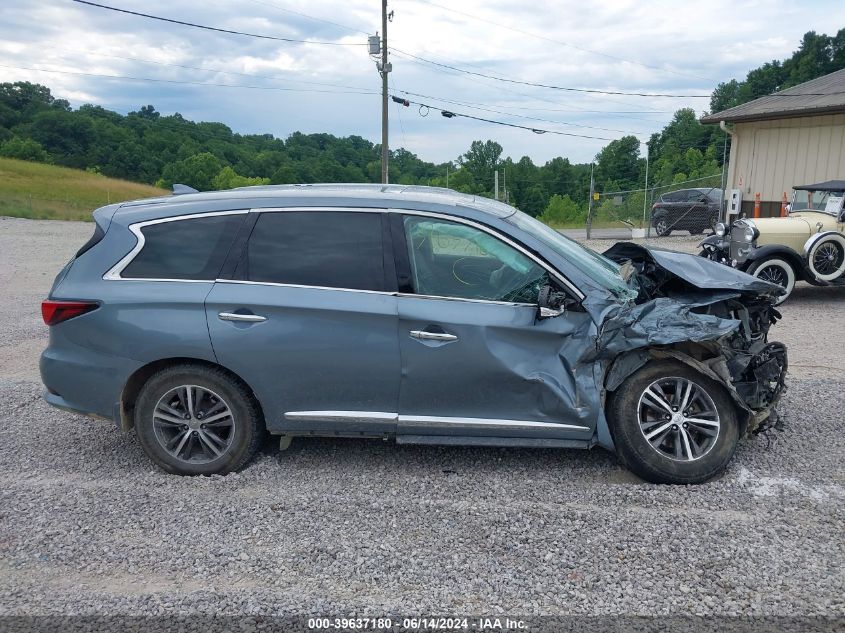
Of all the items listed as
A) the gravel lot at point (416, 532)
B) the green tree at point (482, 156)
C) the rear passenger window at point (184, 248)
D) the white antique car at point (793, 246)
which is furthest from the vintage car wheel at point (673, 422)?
the green tree at point (482, 156)

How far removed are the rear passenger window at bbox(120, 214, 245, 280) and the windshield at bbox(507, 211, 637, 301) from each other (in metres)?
1.79

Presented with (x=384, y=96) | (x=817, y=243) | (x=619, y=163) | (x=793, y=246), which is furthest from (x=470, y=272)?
(x=619, y=163)

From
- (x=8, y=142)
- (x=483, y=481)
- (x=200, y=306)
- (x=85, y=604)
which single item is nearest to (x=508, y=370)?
(x=483, y=481)

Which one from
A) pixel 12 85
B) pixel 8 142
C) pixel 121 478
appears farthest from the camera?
pixel 12 85

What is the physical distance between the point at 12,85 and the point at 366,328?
3167 inches

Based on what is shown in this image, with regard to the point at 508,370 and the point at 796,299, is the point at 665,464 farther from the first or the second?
the point at 796,299

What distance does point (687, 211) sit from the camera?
24578mm

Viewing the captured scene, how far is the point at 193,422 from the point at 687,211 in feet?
75.3

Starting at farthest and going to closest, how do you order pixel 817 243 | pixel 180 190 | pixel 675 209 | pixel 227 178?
1. pixel 227 178
2. pixel 675 209
3. pixel 817 243
4. pixel 180 190

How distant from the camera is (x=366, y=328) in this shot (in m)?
4.30

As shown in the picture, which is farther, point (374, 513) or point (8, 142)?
point (8, 142)

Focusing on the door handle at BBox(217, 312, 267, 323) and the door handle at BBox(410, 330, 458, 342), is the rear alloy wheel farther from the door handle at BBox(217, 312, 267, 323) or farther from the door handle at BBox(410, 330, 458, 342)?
the door handle at BBox(217, 312, 267, 323)

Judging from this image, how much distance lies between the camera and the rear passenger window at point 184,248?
454 centimetres

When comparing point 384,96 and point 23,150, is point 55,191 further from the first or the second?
point 384,96
